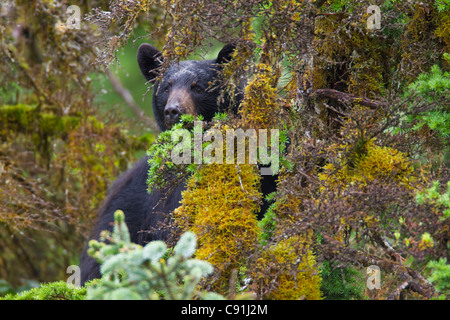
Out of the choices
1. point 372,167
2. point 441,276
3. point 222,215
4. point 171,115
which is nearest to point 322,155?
point 372,167

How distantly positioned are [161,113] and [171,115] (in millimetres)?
880

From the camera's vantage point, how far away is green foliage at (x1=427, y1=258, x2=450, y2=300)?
8.23 feet

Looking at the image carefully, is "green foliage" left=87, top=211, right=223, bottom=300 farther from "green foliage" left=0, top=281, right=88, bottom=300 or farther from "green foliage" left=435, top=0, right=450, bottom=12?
"green foliage" left=435, top=0, right=450, bottom=12

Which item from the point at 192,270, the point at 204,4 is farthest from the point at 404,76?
the point at 192,270

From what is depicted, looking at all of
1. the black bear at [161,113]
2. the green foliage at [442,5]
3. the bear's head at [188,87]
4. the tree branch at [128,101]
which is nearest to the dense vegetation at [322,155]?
the green foliage at [442,5]

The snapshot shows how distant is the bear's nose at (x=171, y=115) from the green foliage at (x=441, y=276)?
2553 mm

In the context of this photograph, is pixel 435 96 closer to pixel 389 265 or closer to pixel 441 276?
pixel 389 265

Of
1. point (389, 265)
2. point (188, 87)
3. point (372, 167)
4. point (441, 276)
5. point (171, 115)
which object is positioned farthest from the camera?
point (188, 87)

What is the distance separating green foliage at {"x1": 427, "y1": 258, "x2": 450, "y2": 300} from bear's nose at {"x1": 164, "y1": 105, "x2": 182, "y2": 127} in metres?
2.55

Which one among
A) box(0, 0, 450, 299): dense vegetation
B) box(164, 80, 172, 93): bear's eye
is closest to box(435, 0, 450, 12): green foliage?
box(0, 0, 450, 299): dense vegetation

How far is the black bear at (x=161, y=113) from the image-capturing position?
4.67 metres

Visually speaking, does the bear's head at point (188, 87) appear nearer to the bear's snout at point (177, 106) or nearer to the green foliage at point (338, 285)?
the bear's snout at point (177, 106)

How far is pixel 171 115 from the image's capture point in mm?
4547
